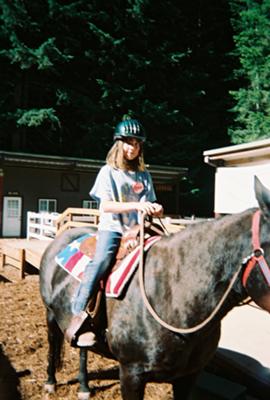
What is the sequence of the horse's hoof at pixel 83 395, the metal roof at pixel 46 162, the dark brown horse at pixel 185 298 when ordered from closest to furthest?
1. the dark brown horse at pixel 185 298
2. the horse's hoof at pixel 83 395
3. the metal roof at pixel 46 162

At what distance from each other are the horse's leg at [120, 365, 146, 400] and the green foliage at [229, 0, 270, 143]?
26.5 m

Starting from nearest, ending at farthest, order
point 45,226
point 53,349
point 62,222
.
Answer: point 53,349, point 62,222, point 45,226

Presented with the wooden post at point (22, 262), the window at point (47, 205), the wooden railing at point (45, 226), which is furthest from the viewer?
the window at point (47, 205)

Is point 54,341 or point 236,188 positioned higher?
point 236,188

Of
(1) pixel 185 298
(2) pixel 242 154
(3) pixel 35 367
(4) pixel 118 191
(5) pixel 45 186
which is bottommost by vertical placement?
(3) pixel 35 367

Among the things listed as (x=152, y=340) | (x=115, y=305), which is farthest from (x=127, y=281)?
(x=152, y=340)

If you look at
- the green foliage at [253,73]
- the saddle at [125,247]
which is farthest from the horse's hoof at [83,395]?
the green foliage at [253,73]

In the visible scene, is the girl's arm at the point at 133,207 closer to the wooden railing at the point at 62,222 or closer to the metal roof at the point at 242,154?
the metal roof at the point at 242,154

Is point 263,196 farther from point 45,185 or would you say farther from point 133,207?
point 45,185

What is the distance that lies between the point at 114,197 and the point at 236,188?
5486 millimetres

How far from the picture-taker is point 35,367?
13.6ft

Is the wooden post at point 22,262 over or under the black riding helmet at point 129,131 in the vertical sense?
under

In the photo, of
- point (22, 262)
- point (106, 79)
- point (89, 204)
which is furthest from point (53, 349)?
point (106, 79)

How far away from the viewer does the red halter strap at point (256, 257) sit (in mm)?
1696
